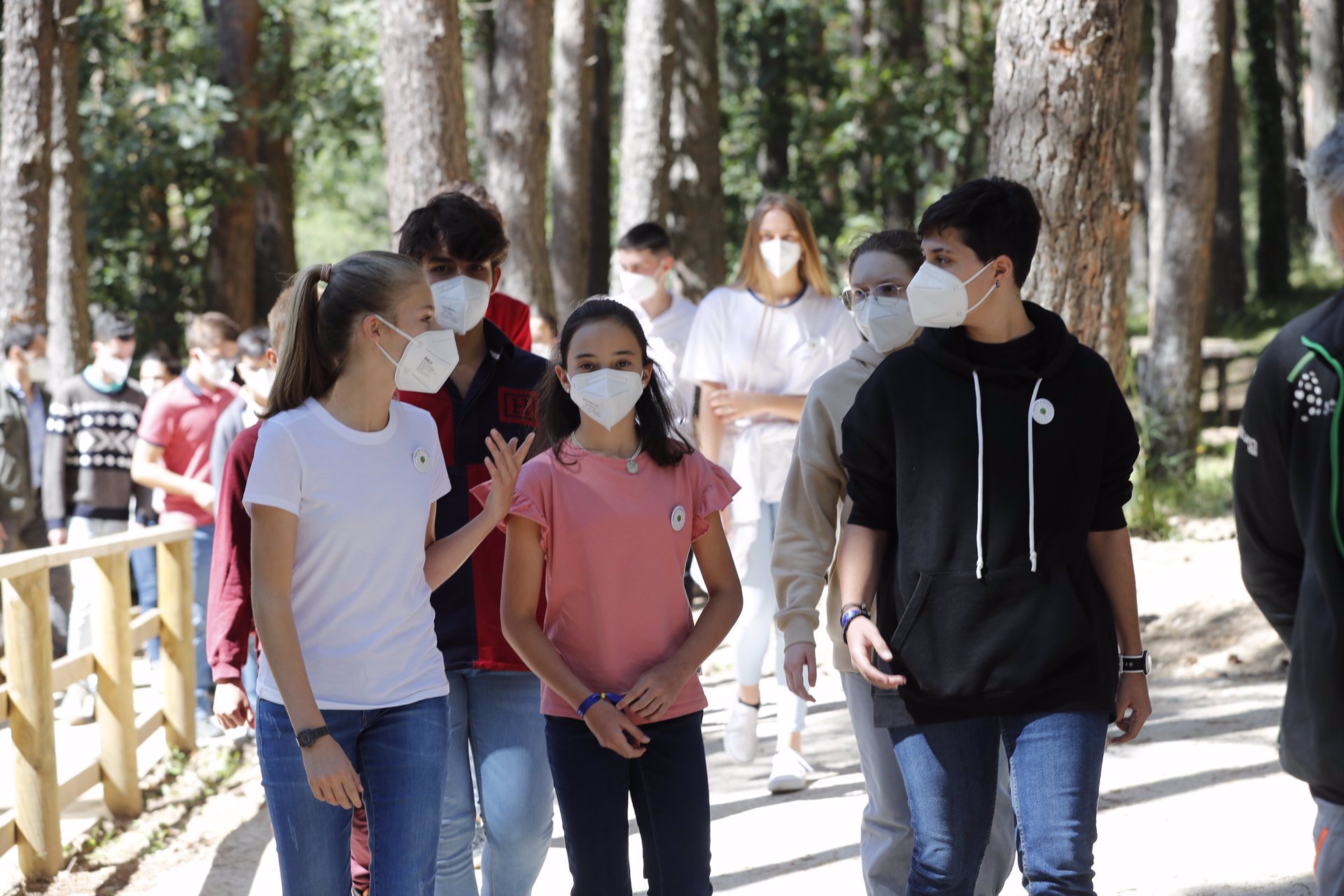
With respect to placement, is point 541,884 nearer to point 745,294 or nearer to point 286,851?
point 286,851

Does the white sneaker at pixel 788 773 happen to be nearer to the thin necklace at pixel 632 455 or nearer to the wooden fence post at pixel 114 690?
the thin necklace at pixel 632 455

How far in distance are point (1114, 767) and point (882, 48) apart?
1801 centimetres

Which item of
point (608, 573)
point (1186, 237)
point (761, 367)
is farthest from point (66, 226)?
point (608, 573)

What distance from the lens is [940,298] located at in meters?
3.32

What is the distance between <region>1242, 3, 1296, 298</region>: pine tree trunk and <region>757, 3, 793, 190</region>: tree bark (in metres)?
8.97

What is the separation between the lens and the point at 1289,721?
8.09ft

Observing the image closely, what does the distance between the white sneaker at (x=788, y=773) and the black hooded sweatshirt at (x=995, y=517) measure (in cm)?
289

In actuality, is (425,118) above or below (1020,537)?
above

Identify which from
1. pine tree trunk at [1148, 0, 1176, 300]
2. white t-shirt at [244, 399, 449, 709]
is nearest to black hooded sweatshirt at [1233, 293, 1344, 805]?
white t-shirt at [244, 399, 449, 709]

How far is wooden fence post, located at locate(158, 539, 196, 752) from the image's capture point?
8.05m

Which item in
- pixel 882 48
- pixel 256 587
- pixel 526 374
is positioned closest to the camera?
pixel 256 587

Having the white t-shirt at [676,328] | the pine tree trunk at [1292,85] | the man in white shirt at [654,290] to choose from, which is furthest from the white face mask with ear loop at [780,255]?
the pine tree trunk at [1292,85]

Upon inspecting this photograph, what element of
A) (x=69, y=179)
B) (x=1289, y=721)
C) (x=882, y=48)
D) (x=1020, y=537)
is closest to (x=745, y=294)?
(x=1020, y=537)

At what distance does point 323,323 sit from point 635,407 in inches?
31.9
